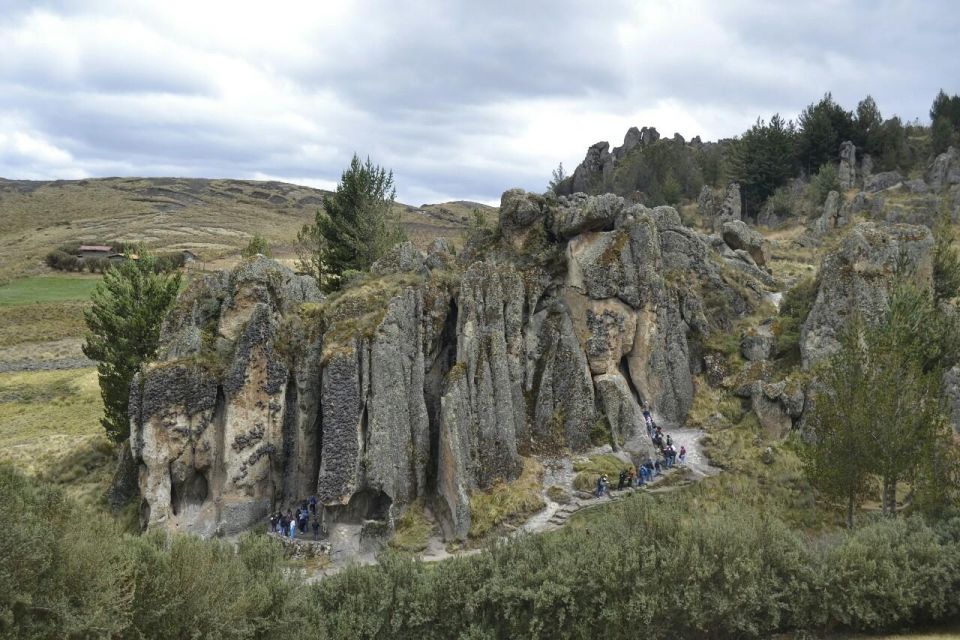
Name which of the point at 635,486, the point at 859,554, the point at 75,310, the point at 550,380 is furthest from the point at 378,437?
the point at 75,310

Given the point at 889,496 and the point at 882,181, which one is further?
the point at 882,181

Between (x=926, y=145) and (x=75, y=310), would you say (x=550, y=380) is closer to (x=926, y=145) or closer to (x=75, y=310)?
(x=75, y=310)

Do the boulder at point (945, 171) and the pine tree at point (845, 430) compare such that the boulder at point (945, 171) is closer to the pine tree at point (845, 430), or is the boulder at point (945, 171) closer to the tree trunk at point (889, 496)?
the pine tree at point (845, 430)

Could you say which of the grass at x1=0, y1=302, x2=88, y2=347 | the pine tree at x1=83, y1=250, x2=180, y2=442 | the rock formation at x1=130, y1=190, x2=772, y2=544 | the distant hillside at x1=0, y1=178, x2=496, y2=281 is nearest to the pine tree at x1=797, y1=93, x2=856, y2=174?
the distant hillside at x1=0, y1=178, x2=496, y2=281

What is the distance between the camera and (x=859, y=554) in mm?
18391

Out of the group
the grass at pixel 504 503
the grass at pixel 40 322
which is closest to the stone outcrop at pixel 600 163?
the grass at pixel 40 322

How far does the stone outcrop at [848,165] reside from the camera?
285ft

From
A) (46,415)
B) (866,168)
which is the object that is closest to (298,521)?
(46,415)

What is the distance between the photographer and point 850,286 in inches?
1362

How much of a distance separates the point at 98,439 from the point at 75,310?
56.7 m

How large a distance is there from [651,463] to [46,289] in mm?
103043

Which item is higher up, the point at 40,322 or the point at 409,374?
the point at 409,374

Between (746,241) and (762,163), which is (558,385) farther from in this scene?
(762,163)

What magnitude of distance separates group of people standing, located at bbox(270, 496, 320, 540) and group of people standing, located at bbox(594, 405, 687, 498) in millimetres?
13329
